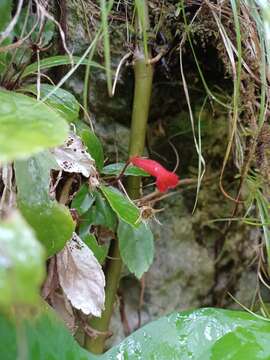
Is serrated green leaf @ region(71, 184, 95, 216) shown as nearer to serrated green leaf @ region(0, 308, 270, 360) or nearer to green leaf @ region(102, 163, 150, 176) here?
green leaf @ region(102, 163, 150, 176)

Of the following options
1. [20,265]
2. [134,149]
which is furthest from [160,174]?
[20,265]

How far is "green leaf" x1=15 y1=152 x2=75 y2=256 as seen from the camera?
0.57 metres

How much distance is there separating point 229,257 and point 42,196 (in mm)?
538

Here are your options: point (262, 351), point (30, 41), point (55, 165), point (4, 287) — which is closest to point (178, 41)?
point (30, 41)

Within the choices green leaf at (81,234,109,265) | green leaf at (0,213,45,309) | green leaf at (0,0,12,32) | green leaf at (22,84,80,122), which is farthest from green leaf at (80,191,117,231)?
green leaf at (0,213,45,309)

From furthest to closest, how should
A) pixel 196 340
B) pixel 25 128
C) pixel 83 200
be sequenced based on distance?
pixel 83 200 < pixel 196 340 < pixel 25 128

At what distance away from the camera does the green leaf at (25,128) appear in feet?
1.10

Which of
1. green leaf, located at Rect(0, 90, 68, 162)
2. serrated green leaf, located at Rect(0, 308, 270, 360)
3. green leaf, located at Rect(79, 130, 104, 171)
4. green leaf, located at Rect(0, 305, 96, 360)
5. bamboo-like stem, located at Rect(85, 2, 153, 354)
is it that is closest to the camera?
green leaf, located at Rect(0, 90, 68, 162)

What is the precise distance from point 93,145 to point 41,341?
0.30 m

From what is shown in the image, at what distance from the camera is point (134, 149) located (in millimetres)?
847

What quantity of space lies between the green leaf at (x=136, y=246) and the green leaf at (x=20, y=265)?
1.66 ft

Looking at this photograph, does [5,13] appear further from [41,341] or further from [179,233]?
[179,233]

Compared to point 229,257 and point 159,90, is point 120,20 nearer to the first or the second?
point 159,90

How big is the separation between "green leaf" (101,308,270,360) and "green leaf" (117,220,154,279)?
0.10 m
